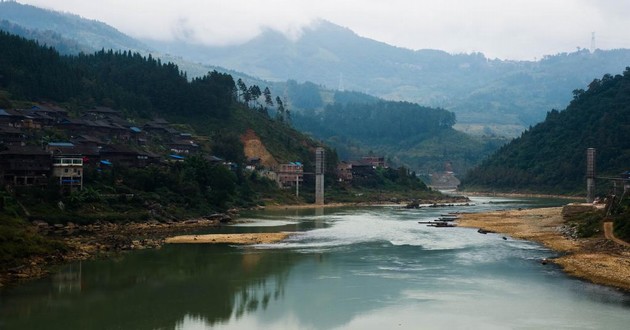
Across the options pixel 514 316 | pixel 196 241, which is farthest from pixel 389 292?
pixel 196 241

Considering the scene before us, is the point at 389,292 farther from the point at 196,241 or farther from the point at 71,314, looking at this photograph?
the point at 196,241

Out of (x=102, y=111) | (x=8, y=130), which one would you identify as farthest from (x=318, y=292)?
(x=102, y=111)

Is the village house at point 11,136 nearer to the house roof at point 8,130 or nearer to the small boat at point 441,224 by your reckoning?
the house roof at point 8,130

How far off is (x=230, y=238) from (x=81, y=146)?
23363 millimetres

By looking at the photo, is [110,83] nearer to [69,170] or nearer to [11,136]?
[11,136]

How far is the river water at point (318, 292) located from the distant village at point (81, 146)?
1947 cm

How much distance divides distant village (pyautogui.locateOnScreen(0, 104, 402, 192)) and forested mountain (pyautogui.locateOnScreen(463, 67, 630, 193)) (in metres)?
57.9

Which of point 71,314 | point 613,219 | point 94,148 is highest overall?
point 94,148

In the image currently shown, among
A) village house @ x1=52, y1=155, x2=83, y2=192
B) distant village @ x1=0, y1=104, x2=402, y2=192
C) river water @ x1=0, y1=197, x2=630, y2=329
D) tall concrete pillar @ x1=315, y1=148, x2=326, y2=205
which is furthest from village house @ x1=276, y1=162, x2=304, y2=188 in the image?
river water @ x1=0, y1=197, x2=630, y2=329

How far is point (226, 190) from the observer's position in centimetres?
8812

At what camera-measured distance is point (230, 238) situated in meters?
62.1

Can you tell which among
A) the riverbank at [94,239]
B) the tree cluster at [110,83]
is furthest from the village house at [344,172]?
Result: the riverbank at [94,239]

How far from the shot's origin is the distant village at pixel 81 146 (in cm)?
6506

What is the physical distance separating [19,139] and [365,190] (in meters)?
72.7
